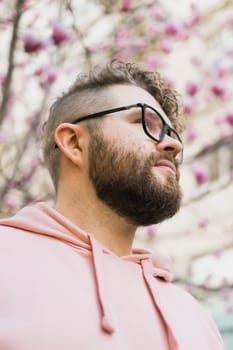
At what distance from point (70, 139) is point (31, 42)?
68.1 inches

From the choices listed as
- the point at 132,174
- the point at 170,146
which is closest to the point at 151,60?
the point at 170,146

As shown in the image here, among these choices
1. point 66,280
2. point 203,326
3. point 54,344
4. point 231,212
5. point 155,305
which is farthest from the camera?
point 231,212

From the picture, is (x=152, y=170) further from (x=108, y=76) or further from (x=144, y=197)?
(x=108, y=76)

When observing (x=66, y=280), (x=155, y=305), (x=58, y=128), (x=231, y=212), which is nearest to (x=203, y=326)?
(x=155, y=305)

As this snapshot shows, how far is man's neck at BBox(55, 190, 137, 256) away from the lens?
82.4 inches

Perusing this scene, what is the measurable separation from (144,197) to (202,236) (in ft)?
28.7

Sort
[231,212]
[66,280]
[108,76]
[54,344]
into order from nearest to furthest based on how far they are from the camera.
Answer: [54,344]
[66,280]
[108,76]
[231,212]

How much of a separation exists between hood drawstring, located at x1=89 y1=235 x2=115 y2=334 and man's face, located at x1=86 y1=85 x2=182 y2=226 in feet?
0.49

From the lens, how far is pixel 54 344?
1710 mm

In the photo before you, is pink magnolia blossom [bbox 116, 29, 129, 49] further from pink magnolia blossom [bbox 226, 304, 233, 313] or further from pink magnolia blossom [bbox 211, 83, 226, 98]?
pink magnolia blossom [bbox 226, 304, 233, 313]

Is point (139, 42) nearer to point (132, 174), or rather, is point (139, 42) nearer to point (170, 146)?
point (170, 146)

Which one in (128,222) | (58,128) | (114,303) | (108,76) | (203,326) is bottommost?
(203,326)

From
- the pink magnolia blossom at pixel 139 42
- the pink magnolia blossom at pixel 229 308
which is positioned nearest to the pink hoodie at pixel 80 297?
the pink magnolia blossom at pixel 139 42

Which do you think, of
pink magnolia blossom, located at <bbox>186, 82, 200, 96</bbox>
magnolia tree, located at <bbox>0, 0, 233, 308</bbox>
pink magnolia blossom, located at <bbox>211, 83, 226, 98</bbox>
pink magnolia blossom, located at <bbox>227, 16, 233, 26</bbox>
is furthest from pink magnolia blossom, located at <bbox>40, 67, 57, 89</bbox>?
pink magnolia blossom, located at <bbox>227, 16, 233, 26</bbox>
